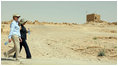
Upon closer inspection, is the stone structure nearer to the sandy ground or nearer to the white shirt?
the sandy ground

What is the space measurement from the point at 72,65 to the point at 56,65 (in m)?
0.49

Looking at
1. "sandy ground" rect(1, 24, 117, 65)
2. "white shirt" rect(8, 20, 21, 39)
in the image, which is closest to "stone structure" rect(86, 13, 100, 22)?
"sandy ground" rect(1, 24, 117, 65)

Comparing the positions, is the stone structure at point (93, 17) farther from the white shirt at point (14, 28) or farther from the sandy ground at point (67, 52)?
the white shirt at point (14, 28)

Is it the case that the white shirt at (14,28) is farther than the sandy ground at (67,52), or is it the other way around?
the sandy ground at (67,52)

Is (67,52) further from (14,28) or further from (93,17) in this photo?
(93,17)

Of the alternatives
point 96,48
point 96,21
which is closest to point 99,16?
point 96,21

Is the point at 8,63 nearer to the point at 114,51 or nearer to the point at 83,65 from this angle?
the point at 83,65

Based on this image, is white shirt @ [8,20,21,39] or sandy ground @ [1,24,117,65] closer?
white shirt @ [8,20,21,39]

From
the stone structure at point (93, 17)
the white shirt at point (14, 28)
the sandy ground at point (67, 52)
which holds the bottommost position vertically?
the stone structure at point (93, 17)

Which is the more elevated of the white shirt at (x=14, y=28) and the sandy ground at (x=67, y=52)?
the white shirt at (x=14, y=28)

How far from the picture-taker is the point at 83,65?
689cm

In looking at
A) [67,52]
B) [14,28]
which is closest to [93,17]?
[67,52]

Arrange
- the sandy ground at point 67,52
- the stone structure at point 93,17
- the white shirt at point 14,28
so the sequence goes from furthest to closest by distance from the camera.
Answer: the stone structure at point 93,17 → the sandy ground at point 67,52 → the white shirt at point 14,28

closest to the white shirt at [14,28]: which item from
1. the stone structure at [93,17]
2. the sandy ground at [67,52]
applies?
the sandy ground at [67,52]
